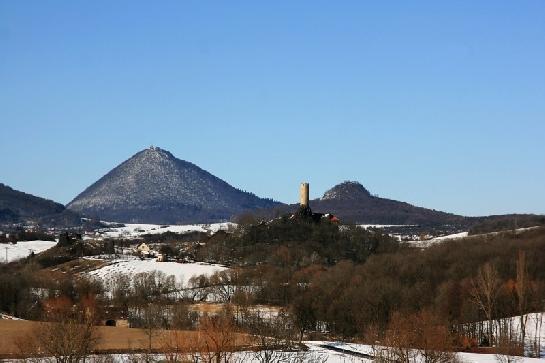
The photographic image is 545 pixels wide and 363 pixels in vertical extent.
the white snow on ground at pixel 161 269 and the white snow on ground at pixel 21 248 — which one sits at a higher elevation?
the white snow on ground at pixel 21 248

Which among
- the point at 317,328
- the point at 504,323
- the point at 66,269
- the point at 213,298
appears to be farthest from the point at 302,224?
the point at 504,323

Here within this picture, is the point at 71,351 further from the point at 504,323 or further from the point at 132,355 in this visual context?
the point at 504,323

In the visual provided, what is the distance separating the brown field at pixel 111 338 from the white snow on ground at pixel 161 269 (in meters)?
45.0

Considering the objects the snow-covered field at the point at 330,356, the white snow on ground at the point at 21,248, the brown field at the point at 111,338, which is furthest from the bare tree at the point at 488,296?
the white snow on ground at the point at 21,248

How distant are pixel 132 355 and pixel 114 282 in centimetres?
6111

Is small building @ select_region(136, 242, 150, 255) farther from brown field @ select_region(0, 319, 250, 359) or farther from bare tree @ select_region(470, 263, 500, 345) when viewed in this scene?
bare tree @ select_region(470, 263, 500, 345)

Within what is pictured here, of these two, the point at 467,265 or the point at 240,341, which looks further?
the point at 467,265

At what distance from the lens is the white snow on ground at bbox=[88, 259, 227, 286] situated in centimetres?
12431

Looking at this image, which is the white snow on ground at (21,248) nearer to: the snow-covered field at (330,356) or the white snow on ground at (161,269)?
the white snow on ground at (161,269)

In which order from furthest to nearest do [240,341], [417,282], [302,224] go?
[302,224] → [417,282] → [240,341]

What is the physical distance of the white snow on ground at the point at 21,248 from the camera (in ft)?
543

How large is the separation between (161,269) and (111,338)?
62686 mm

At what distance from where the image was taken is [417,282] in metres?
94.2

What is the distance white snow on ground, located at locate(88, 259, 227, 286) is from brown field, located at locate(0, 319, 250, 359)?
45.0 metres
